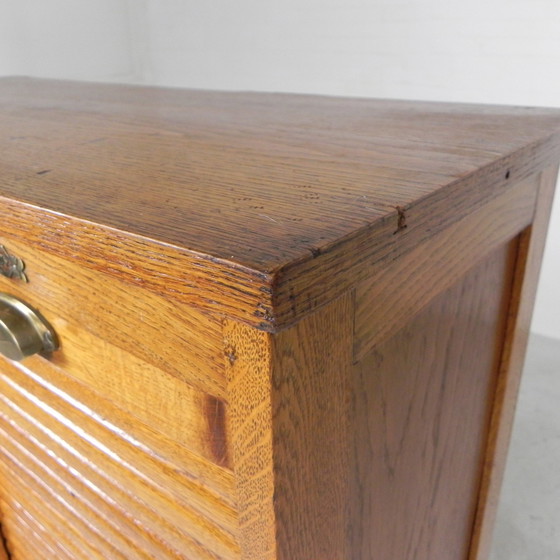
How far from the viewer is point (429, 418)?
1.93ft

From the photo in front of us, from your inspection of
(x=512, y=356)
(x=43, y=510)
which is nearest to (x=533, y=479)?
(x=512, y=356)

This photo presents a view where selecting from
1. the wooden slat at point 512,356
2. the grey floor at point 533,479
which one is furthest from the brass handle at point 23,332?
the grey floor at point 533,479

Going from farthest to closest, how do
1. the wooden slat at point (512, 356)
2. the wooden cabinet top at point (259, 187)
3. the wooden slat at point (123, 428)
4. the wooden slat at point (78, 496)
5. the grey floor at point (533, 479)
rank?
the grey floor at point (533, 479) → the wooden slat at point (512, 356) → the wooden slat at point (78, 496) → the wooden slat at point (123, 428) → the wooden cabinet top at point (259, 187)

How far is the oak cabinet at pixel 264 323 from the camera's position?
13.6 inches

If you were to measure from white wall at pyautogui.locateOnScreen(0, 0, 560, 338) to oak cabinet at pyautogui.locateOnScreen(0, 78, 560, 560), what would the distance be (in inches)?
51.1

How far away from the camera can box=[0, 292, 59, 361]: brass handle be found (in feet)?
1.61

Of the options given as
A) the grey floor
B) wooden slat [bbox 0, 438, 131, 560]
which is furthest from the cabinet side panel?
the grey floor

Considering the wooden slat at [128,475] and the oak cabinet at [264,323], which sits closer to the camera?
the oak cabinet at [264,323]

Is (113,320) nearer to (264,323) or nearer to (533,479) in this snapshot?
(264,323)

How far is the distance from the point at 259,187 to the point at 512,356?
44cm

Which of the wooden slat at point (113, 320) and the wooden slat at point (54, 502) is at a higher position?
the wooden slat at point (113, 320)

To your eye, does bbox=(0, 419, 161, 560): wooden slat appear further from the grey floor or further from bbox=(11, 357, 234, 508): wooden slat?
the grey floor

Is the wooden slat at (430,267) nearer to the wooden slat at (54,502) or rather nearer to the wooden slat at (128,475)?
the wooden slat at (128,475)

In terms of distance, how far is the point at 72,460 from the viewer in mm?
577
